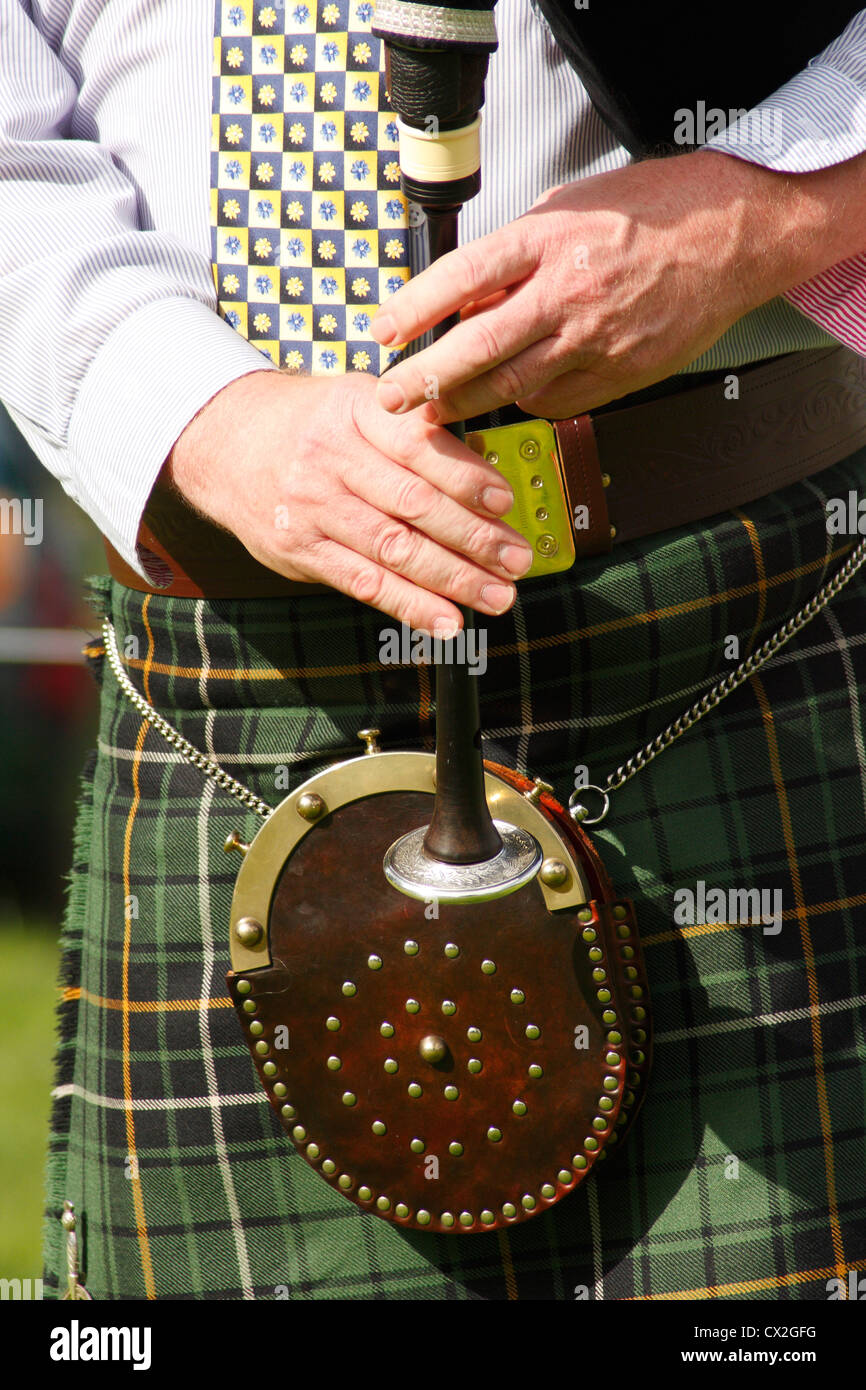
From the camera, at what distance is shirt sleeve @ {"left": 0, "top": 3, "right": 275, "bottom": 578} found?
4.01ft

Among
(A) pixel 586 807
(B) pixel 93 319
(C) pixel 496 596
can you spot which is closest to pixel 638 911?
(A) pixel 586 807

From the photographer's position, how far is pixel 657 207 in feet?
3.67

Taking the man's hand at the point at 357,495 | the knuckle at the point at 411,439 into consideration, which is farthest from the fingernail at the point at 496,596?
the knuckle at the point at 411,439

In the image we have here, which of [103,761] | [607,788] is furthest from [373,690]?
[103,761]

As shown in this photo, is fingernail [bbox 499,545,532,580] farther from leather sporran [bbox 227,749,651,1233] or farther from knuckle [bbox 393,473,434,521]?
leather sporran [bbox 227,749,651,1233]

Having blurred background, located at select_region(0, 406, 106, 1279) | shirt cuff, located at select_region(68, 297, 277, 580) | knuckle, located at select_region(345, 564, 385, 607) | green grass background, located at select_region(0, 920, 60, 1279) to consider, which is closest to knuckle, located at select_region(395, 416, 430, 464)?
knuckle, located at select_region(345, 564, 385, 607)

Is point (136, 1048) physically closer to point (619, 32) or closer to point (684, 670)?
point (684, 670)

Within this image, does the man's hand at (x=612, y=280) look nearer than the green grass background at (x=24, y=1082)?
Yes

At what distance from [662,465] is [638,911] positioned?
1.51ft

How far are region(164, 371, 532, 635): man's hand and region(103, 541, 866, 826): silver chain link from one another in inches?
12.8

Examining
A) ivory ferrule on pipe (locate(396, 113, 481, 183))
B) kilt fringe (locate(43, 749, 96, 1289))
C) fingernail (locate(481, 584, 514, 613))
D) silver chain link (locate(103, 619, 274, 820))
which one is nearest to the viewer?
ivory ferrule on pipe (locate(396, 113, 481, 183))

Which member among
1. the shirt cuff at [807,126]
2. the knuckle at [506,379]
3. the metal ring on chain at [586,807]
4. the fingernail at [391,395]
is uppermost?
the shirt cuff at [807,126]

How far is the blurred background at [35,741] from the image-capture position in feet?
11.6

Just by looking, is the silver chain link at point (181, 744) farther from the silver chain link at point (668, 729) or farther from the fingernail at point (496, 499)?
the fingernail at point (496, 499)
